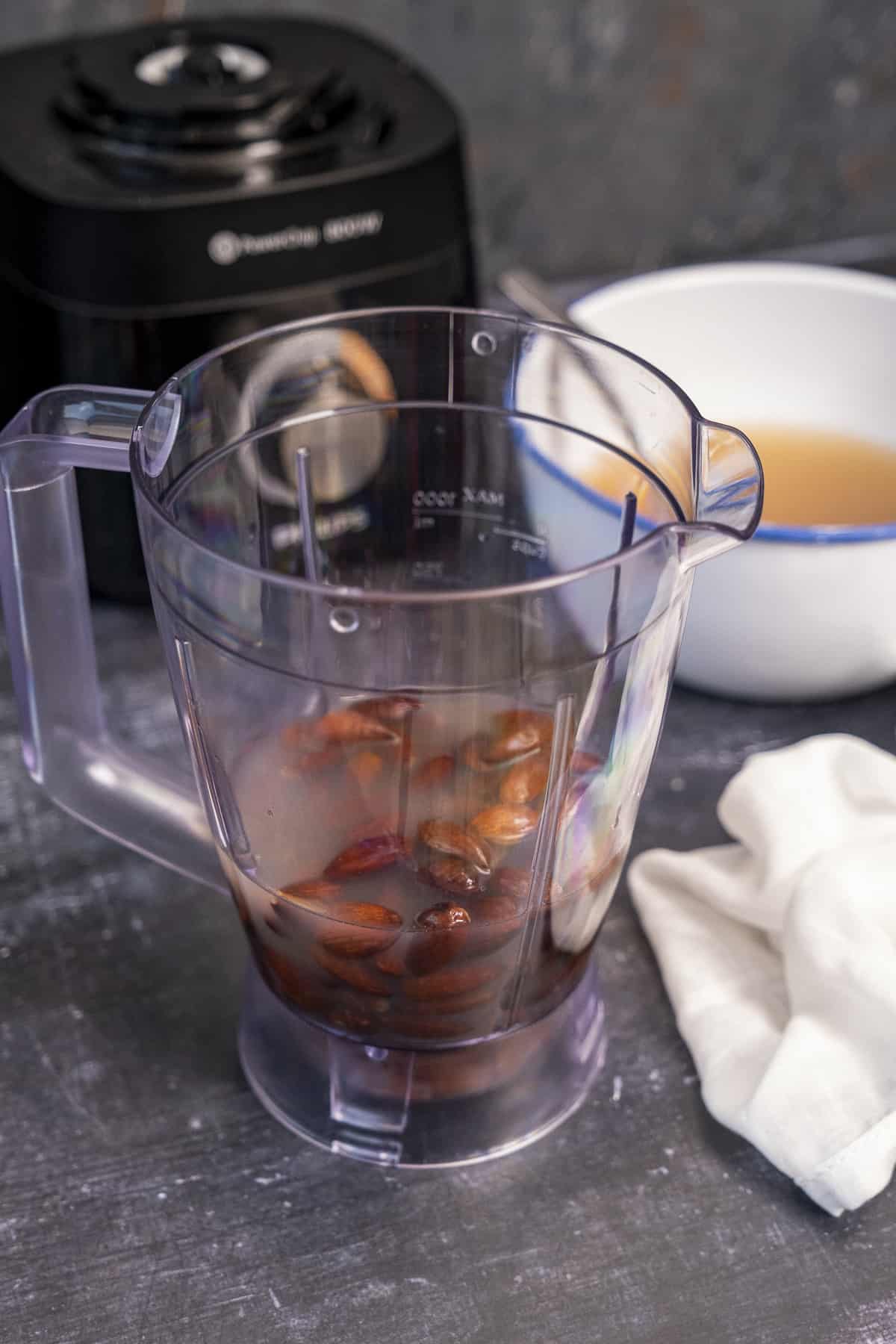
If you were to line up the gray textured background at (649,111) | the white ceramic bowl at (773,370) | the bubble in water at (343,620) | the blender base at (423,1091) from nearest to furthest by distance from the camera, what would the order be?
the bubble in water at (343,620), the blender base at (423,1091), the white ceramic bowl at (773,370), the gray textured background at (649,111)

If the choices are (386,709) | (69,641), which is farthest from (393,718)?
(69,641)

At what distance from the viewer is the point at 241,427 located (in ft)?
1.79

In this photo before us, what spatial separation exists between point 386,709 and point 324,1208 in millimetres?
161

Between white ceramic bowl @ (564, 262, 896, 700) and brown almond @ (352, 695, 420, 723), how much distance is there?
0.19 metres

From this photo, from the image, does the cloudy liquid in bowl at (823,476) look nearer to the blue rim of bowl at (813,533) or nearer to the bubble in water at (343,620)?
A: the blue rim of bowl at (813,533)

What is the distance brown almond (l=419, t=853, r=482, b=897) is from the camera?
1.49 ft

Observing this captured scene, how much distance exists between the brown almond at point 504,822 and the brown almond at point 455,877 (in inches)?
0.4

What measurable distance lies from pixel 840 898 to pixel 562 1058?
4.3 inches

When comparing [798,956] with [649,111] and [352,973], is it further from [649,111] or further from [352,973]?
[649,111]

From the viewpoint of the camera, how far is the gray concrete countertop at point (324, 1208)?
1.49 feet

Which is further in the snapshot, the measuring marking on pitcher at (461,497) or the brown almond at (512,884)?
the measuring marking on pitcher at (461,497)

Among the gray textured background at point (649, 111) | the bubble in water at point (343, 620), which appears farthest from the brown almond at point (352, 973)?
the gray textured background at point (649, 111)

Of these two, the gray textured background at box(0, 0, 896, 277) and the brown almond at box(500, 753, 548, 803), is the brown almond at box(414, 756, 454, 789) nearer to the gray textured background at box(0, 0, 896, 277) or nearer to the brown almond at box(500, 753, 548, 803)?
the brown almond at box(500, 753, 548, 803)

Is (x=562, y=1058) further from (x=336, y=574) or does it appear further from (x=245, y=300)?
(x=245, y=300)
